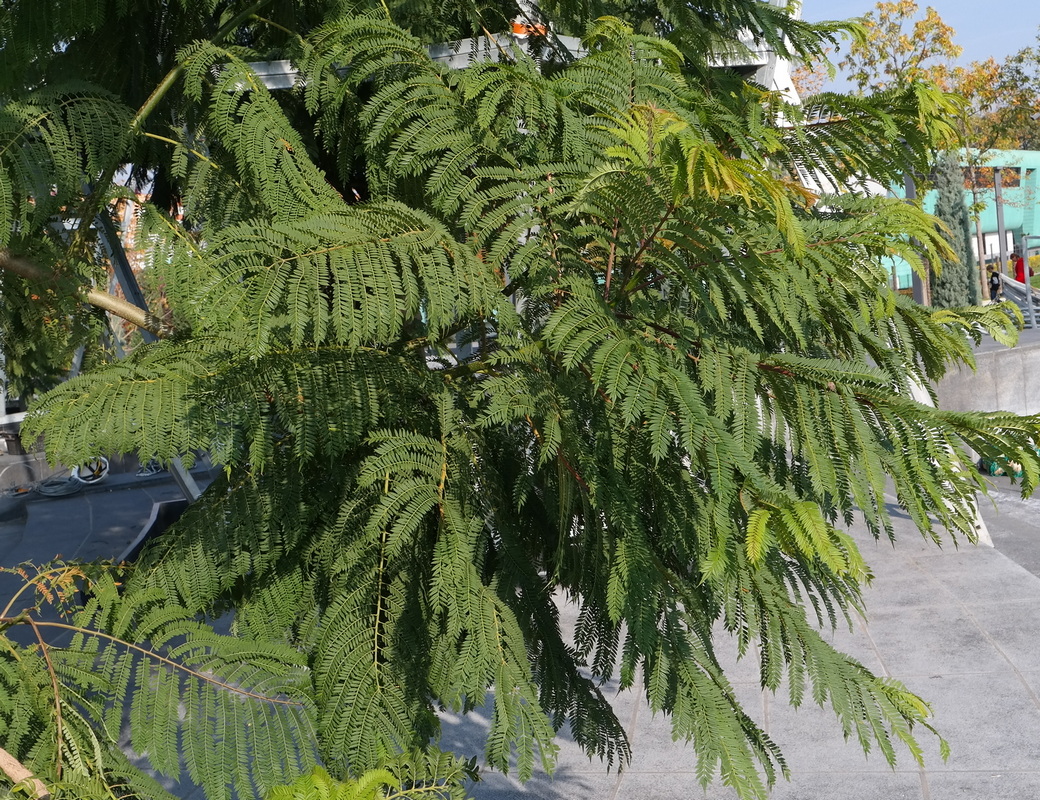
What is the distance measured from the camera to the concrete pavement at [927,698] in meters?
5.38

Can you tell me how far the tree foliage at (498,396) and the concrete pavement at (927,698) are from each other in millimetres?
2746

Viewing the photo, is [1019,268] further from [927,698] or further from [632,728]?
[632,728]

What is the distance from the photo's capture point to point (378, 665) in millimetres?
2359

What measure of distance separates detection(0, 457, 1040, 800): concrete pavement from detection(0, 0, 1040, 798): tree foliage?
2.75 metres

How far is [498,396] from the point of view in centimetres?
207

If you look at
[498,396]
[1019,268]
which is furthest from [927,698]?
[1019,268]

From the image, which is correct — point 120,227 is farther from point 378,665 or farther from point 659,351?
point 659,351

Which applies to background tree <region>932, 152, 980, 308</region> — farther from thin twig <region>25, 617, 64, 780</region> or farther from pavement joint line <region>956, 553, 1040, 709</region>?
thin twig <region>25, 617, 64, 780</region>

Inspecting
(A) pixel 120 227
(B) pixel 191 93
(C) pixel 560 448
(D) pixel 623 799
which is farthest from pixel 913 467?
(D) pixel 623 799

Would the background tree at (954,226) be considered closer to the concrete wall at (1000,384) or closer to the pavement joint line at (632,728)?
the concrete wall at (1000,384)

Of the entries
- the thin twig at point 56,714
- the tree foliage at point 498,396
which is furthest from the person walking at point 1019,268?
the thin twig at point 56,714

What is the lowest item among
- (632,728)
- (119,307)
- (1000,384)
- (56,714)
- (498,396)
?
(632,728)

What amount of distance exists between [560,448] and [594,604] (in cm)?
57

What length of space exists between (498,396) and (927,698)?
5440mm
